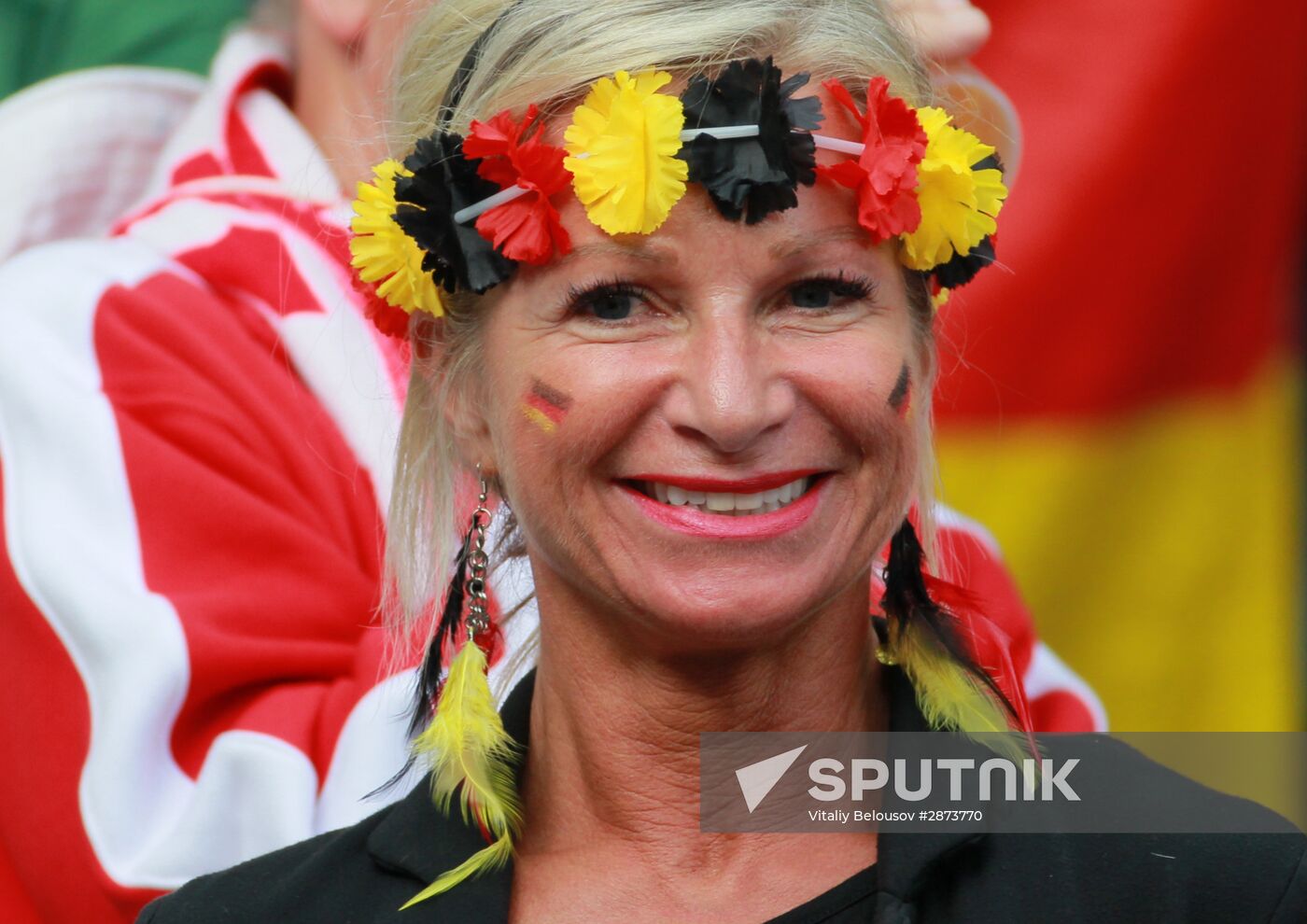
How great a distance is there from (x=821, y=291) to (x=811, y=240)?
5 cm

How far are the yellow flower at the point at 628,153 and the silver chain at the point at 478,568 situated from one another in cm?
38

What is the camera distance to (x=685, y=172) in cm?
167

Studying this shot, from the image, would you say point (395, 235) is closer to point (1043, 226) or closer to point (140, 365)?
point (140, 365)

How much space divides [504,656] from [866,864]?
77cm

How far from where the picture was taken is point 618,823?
1.83 meters

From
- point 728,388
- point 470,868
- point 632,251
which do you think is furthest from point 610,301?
point 470,868

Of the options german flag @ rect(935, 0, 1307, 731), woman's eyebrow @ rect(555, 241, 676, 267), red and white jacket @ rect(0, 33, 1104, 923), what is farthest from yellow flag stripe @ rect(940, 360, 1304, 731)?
woman's eyebrow @ rect(555, 241, 676, 267)

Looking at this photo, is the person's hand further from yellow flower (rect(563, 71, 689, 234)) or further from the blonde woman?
yellow flower (rect(563, 71, 689, 234))

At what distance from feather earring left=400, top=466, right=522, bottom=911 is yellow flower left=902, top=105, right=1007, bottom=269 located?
0.54 m

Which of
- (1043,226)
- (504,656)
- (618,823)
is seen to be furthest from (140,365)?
(1043,226)

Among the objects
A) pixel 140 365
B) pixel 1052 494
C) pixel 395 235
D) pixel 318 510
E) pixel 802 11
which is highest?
pixel 802 11

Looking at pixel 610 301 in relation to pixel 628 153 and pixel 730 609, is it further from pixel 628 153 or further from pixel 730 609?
pixel 730 609

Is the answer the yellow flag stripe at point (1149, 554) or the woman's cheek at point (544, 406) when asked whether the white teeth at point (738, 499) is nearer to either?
the woman's cheek at point (544, 406)

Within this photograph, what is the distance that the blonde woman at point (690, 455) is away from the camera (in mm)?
1671
